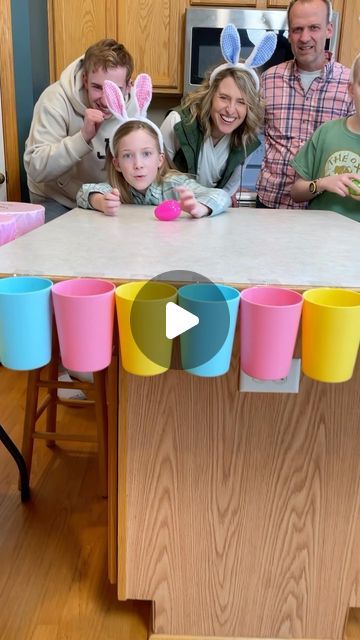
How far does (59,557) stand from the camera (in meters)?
1.38

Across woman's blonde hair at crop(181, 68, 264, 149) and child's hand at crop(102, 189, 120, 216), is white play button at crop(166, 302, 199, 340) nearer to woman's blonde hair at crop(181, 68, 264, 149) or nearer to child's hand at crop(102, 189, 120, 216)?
child's hand at crop(102, 189, 120, 216)

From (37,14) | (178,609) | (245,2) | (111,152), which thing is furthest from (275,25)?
(178,609)

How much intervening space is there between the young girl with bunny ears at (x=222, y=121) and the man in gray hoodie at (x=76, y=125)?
0.19m

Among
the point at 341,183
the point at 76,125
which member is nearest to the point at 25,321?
the point at 341,183

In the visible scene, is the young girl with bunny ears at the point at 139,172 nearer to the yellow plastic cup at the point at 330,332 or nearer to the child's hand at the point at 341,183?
the child's hand at the point at 341,183

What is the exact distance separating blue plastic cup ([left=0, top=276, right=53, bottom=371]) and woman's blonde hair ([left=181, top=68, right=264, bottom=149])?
3.75 feet

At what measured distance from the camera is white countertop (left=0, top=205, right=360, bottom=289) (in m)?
0.82

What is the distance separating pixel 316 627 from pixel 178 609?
28cm

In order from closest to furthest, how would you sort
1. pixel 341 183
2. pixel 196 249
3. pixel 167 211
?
pixel 196 249
pixel 167 211
pixel 341 183

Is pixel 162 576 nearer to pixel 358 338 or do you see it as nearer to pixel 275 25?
pixel 358 338

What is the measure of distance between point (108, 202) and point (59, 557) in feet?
2.89

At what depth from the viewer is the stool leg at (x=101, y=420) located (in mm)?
1493

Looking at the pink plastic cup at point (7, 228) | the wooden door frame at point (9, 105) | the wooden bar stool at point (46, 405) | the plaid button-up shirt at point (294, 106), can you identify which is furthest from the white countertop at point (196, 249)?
the wooden door frame at point (9, 105)
